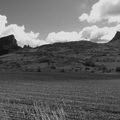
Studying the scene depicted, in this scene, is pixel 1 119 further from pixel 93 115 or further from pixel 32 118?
pixel 93 115

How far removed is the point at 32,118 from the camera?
9961 millimetres

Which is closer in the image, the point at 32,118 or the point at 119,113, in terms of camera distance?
the point at 32,118

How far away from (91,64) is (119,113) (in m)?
84.3

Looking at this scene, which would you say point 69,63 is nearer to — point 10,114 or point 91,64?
point 91,64

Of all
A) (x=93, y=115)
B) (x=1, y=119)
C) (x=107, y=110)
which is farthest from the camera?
(x=107, y=110)

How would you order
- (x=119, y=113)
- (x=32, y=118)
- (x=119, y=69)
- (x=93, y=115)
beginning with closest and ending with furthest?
(x=32, y=118)
(x=93, y=115)
(x=119, y=113)
(x=119, y=69)

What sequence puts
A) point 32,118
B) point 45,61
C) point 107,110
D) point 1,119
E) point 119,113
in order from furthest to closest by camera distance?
point 45,61 < point 107,110 < point 119,113 < point 32,118 < point 1,119

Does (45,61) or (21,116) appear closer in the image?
(21,116)

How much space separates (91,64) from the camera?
95.2m

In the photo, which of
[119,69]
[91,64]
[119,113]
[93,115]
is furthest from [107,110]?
[91,64]

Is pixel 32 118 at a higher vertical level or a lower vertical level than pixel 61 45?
lower

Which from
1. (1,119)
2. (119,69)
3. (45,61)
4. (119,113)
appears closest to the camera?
(1,119)

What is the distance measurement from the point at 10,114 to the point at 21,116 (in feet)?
3.02

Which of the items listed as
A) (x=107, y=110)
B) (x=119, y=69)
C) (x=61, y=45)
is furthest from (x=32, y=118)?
(x=61, y=45)
